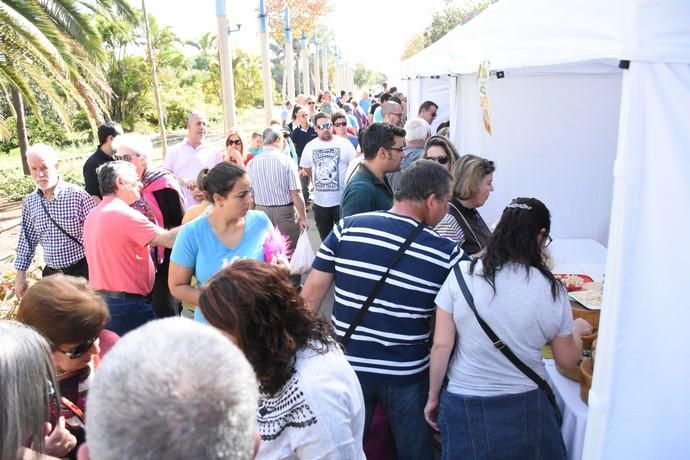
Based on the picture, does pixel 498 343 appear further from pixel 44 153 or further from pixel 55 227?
pixel 44 153

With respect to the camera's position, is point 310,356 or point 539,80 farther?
point 539,80

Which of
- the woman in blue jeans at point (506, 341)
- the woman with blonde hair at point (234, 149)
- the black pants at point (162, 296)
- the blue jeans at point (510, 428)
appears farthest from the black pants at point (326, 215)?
the blue jeans at point (510, 428)

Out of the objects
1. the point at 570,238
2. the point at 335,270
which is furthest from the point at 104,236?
the point at 570,238

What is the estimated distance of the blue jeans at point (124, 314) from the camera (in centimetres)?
313

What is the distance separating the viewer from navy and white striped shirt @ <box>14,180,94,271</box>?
3.59 meters

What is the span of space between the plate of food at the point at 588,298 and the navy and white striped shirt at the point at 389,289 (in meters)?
1.19

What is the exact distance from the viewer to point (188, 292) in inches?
107

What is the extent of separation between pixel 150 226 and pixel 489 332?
198 cm

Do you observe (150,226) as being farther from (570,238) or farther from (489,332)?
(570,238)

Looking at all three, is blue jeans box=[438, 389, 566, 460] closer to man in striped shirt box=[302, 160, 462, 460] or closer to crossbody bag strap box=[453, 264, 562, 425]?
crossbody bag strap box=[453, 264, 562, 425]

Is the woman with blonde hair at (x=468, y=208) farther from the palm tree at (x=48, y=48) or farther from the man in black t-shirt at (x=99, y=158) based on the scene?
the palm tree at (x=48, y=48)

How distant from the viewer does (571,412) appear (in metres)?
2.28

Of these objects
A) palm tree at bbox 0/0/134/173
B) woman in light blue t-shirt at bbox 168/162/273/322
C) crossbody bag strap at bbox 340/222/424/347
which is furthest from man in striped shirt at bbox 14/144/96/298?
palm tree at bbox 0/0/134/173

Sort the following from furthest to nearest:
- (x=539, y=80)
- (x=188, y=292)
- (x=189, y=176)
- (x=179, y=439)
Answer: (x=189, y=176), (x=539, y=80), (x=188, y=292), (x=179, y=439)
